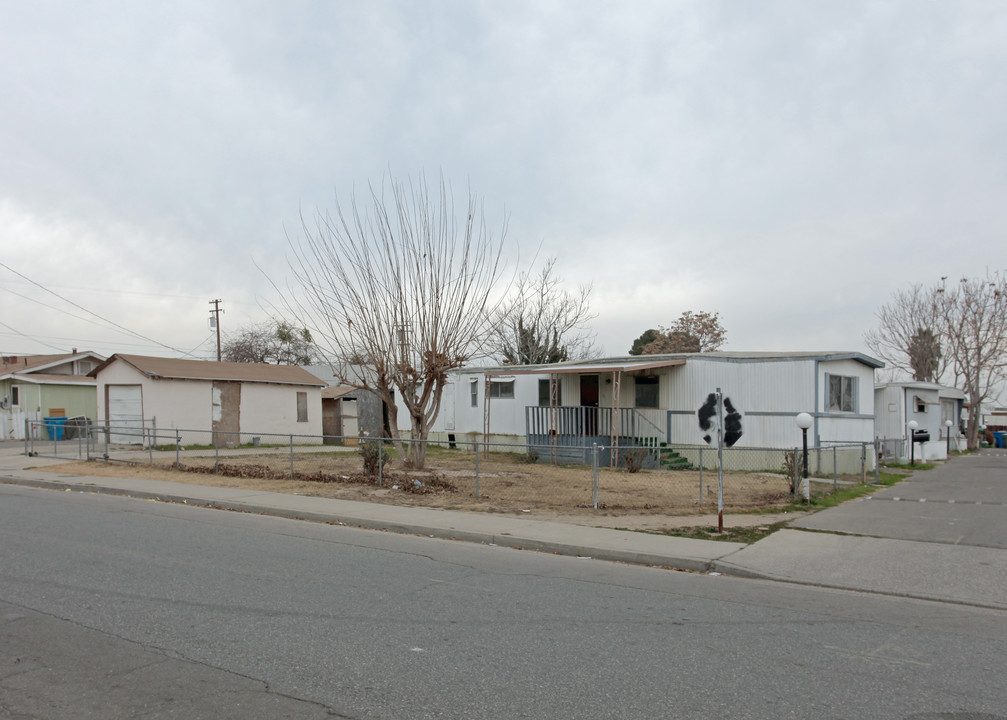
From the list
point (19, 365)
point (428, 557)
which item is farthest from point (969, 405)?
point (19, 365)

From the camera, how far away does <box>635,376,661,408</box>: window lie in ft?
78.2

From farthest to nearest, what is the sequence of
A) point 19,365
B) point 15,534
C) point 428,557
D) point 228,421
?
point 19,365 → point 228,421 → point 15,534 → point 428,557

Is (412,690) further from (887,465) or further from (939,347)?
(939,347)

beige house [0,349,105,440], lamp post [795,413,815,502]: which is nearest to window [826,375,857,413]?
lamp post [795,413,815,502]

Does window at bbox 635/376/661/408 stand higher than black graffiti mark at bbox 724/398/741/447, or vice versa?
window at bbox 635/376/661/408

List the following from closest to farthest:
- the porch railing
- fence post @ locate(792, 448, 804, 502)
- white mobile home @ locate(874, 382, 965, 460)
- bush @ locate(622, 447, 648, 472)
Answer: fence post @ locate(792, 448, 804, 502) < bush @ locate(622, 447, 648, 472) < the porch railing < white mobile home @ locate(874, 382, 965, 460)

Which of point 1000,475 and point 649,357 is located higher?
point 649,357

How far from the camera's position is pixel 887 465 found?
83.6 feet

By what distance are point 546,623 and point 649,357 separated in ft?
59.0

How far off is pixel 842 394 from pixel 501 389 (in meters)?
11.9

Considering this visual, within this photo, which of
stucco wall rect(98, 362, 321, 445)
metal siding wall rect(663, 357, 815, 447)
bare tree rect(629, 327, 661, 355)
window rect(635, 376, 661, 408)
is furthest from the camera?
bare tree rect(629, 327, 661, 355)

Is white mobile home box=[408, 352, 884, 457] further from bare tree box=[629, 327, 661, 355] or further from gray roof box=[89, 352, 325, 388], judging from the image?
bare tree box=[629, 327, 661, 355]

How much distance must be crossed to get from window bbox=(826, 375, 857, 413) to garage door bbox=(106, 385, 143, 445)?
2371cm

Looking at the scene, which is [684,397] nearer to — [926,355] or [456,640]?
[456,640]
